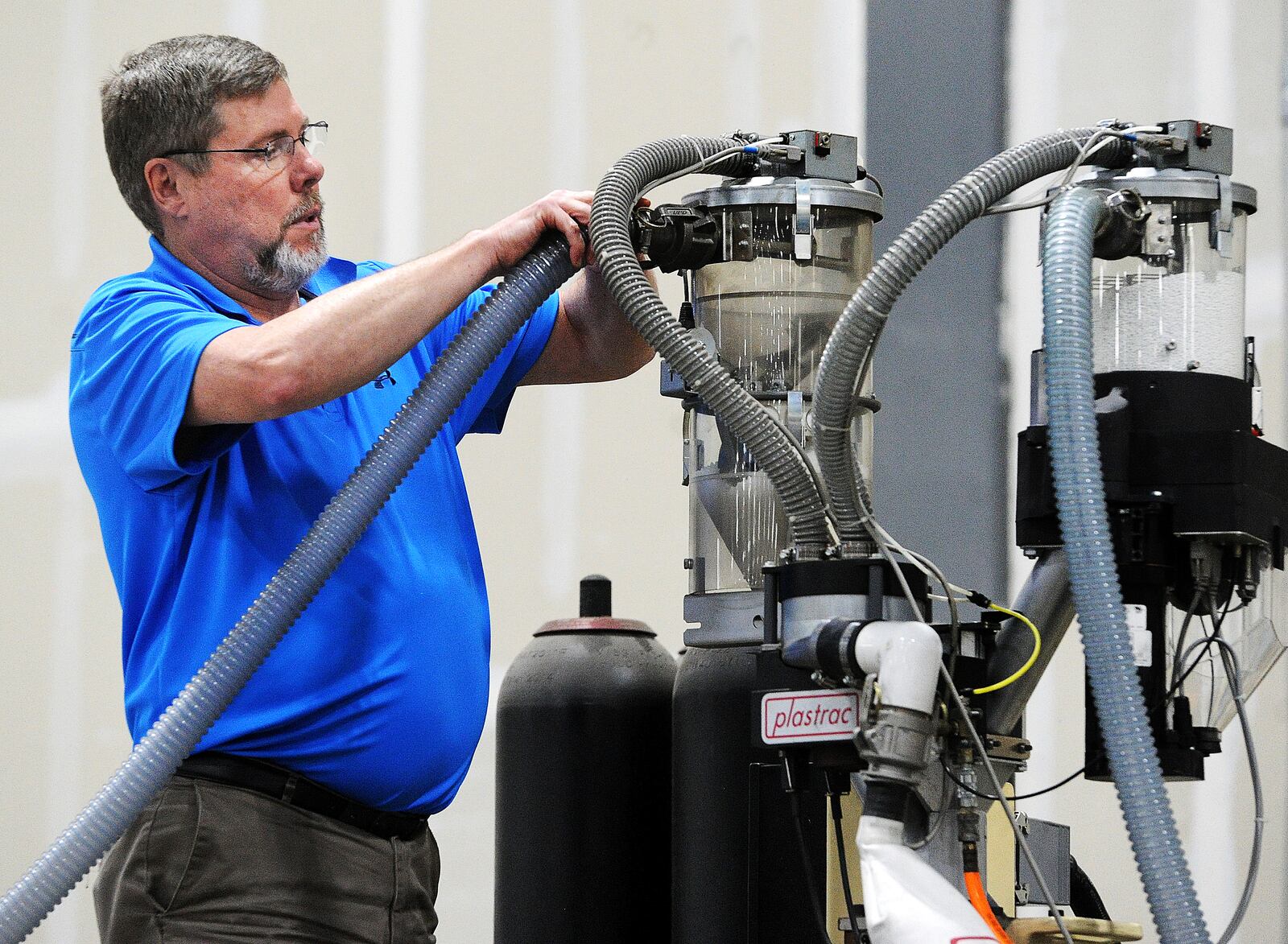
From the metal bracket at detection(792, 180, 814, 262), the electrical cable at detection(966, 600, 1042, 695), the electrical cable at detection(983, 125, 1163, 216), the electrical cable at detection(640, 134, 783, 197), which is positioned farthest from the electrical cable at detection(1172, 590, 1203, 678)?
the electrical cable at detection(640, 134, 783, 197)

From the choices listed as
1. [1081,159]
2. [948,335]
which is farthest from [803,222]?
[948,335]

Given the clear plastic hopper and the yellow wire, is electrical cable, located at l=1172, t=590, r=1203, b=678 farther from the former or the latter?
the clear plastic hopper

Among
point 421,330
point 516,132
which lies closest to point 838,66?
point 516,132

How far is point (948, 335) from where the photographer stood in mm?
3076

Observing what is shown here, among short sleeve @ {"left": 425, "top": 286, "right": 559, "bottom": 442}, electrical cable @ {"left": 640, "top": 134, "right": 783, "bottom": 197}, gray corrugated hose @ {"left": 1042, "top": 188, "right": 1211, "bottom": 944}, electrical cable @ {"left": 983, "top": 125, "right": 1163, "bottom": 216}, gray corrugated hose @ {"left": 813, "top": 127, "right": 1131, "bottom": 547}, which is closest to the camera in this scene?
gray corrugated hose @ {"left": 1042, "top": 188, "right": 1211, "bottom": 944}

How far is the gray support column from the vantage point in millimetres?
3035

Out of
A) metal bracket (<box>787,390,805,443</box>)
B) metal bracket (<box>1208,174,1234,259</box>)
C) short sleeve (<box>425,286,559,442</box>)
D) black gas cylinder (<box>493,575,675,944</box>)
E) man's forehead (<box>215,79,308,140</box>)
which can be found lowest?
black gas cylinder (<box>493,575,675,944</box>)

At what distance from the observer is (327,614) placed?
5.81 feet

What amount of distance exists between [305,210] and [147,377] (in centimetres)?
33

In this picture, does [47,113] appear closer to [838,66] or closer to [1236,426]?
[838,66]

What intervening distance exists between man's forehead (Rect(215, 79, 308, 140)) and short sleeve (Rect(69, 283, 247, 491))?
0.74 feet

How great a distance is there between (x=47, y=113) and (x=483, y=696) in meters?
2.52

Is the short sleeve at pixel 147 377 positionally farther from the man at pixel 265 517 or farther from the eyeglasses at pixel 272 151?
the eyeglasses at pixel 272 151

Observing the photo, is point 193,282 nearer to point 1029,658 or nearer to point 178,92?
point 178,92
